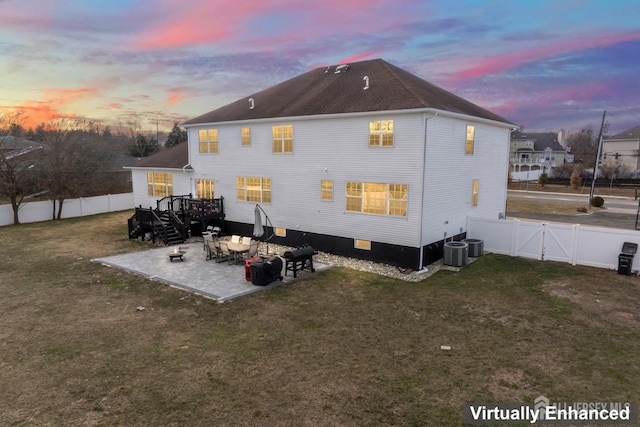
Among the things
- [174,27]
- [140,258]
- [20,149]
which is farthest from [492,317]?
[20,149]

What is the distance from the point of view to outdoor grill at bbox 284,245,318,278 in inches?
553

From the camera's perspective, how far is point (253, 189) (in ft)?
65.9

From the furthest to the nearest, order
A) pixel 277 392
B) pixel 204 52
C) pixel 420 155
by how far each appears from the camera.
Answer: pixel 204 52 → pixel 420 155 → pixel 277 392

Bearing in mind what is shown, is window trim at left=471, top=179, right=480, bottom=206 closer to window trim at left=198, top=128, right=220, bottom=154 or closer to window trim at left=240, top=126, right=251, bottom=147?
window trim at left=240, top=126, right=251, bottom=147

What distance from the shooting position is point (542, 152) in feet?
274

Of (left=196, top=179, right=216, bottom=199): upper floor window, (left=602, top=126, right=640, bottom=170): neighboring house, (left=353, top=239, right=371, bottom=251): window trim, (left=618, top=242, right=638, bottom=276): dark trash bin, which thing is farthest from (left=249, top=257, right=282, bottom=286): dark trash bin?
(left=602, top=126, right=640, bottom=170): neighboring house

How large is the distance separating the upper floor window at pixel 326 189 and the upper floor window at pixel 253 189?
3419 mm

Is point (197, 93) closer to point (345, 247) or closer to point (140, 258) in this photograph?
point (140, 258)

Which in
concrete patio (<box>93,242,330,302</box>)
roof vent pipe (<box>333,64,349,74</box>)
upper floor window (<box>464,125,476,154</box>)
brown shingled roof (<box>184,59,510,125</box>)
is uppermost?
roof vent pipe (<box>333,64,349,74</box>)

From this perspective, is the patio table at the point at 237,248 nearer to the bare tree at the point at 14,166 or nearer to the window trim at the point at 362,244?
the window trim at the point at 362,244

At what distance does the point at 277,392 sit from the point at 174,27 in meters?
21.4

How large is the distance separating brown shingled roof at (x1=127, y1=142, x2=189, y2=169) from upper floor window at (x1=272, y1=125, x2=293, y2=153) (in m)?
7.68

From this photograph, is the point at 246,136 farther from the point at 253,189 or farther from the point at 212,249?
the point at 212,249

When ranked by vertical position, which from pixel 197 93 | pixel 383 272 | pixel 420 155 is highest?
pixel 197 93
